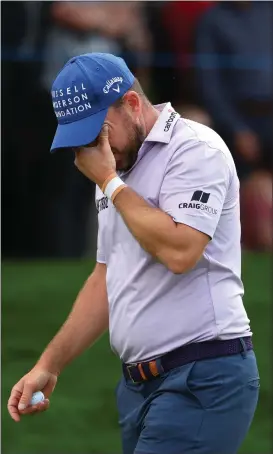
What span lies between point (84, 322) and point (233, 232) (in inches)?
26.2

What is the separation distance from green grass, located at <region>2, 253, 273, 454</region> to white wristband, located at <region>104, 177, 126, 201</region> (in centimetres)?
285

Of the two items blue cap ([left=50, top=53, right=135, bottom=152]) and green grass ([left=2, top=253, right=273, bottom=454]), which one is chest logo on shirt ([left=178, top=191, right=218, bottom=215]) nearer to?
blue cap ([left=50, top=53, right=135, bottom=152])

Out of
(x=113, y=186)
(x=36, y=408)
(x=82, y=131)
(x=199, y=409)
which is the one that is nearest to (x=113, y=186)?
(x=113, y=186)

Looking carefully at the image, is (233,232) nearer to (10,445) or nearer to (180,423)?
(180,423)

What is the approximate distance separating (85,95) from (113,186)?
299mm

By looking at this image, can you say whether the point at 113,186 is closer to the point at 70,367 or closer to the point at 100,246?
the point at 100,246

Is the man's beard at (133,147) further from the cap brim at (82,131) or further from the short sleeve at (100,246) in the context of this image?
the short sleeve at (100,246)

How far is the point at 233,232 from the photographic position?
12.3 feet

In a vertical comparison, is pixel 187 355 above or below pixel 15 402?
above

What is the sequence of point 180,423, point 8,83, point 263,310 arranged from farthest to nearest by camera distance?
point 8,83
point 263,310
point 180,423

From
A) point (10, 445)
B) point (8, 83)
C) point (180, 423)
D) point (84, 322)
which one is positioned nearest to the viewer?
point (180, 423)

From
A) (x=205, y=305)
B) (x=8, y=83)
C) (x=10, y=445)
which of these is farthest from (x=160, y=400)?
(x=8, y=83)

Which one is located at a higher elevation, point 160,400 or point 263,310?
point 160,400

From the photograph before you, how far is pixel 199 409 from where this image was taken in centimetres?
365
